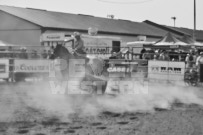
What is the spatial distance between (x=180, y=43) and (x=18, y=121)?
13762mm

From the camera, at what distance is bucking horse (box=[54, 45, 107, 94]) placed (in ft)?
28.7

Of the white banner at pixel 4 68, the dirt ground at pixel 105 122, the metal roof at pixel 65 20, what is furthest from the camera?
the metal roof at pixel 65 20

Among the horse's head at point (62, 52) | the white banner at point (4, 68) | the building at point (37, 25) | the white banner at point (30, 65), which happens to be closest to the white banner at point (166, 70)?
the white banner at point (30, 65)

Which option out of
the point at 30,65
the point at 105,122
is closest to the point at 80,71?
the point at 105,122

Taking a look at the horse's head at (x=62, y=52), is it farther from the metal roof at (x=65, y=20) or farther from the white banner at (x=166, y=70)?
the metal roof at (x=65, y=20)

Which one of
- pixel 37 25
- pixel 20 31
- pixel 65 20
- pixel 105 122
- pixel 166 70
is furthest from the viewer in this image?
pixel 65 20

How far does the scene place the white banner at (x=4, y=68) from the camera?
42.6 ft

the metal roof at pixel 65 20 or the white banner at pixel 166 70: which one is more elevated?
the metal roof at pixel 65 20

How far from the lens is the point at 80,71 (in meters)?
9.03

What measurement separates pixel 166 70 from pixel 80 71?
5227 millimetres

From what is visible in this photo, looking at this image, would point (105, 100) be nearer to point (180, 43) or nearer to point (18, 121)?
point (18, 121)

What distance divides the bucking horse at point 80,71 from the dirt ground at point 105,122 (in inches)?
75.0

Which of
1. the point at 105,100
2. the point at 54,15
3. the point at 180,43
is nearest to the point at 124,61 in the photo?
the point at 180,43

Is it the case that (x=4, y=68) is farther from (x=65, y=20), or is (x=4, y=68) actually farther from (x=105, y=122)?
(x=65, y=20)
